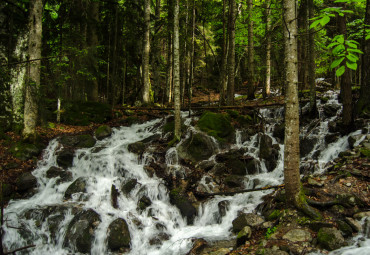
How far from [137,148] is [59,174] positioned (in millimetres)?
3217

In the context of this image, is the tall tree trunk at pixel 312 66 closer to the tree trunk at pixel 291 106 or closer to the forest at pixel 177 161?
the forest at pixel 177 161

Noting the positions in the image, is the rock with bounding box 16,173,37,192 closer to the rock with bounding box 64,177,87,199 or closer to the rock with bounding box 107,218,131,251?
the rock with bounding box 64,177,87,199

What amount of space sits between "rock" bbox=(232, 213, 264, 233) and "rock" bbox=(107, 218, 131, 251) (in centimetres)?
297

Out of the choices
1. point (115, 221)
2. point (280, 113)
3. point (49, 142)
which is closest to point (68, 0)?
point (49, 142)

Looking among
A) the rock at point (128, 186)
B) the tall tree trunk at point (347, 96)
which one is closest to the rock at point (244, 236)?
the rock at point (128, 186)

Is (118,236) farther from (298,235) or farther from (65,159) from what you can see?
(65,159)

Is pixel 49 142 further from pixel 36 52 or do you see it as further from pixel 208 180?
pixel 208 180

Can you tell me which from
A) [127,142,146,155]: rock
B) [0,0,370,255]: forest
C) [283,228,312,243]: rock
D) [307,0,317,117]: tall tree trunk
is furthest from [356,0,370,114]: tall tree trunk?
[127,142,146,155]: rock

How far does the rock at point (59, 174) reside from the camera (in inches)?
338

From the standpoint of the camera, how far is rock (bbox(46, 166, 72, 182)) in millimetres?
8589

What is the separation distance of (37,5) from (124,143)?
6.60 meters

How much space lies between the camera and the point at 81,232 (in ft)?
20.5

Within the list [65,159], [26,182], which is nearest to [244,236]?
[26,182]

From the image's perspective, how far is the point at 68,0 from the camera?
12.1 meters
